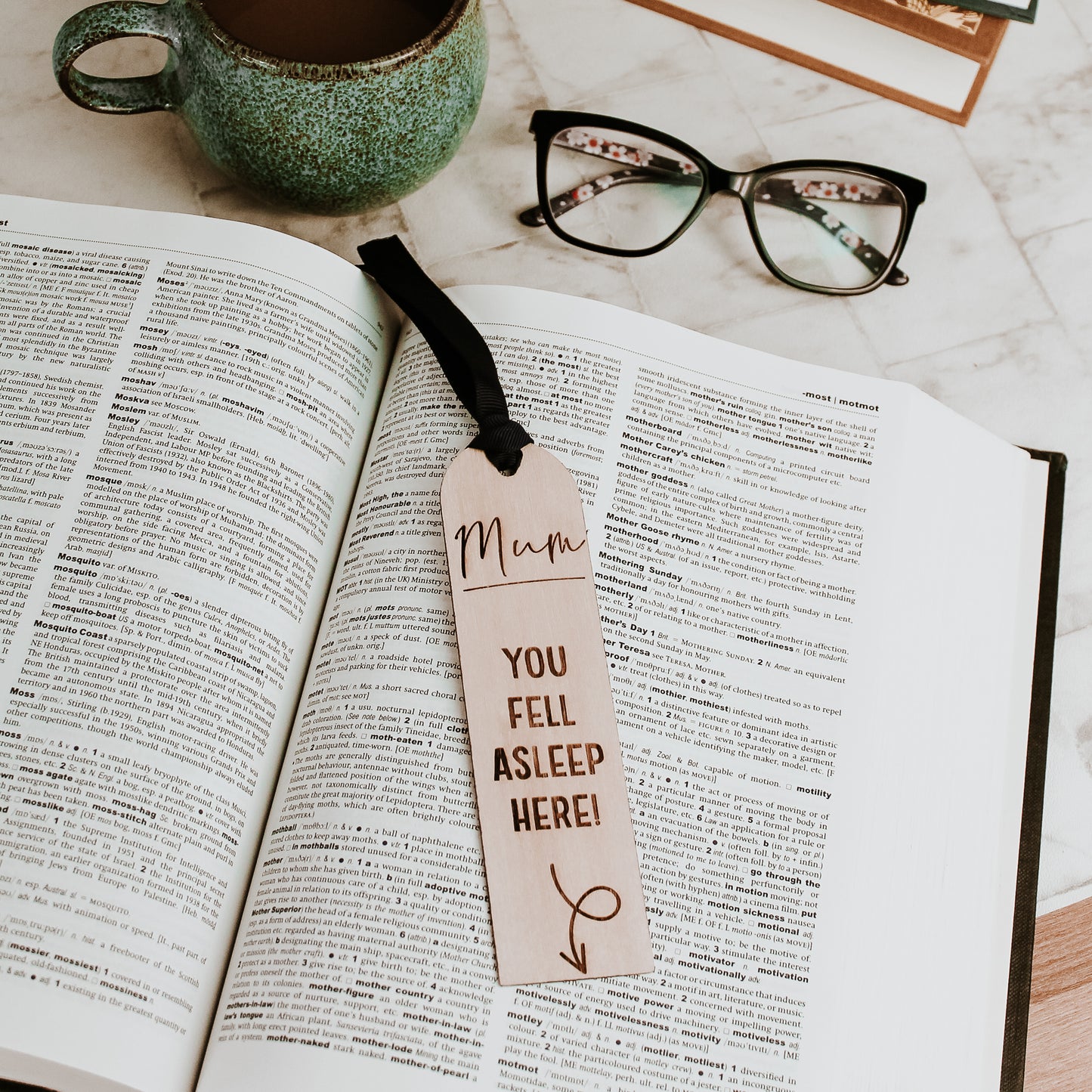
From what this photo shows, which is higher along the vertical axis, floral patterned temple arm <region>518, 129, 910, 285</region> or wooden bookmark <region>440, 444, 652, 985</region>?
floral patterned temple arm <region>518, 129, 910, 285</region>

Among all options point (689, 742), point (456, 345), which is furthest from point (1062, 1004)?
point (456, 345)

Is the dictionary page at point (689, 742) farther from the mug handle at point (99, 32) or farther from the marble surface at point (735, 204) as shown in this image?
the mug handle at point (99, 32)

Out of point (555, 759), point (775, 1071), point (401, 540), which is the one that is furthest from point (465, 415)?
point (775, 1071)

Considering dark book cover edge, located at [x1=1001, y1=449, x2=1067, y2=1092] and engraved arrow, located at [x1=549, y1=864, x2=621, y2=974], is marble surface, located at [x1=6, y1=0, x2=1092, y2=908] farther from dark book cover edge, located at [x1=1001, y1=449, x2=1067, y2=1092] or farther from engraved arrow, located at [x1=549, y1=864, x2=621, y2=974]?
engraved arrow, located at [x1=549, y1=864, x2=621, y2=974]

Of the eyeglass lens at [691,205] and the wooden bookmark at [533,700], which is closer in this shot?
the wooden bookmark at [533,700]

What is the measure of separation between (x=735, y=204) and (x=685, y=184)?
32 mm

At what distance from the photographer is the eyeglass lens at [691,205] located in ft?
1.97

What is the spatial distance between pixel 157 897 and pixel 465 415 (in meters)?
0.25

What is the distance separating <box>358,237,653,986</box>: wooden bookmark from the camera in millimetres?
422

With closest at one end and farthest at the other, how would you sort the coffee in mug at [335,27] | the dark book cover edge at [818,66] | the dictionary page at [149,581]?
the dictionary page at [149,581] → the coffee in mug at [335,27] → the dark book cover edge at [818,66]

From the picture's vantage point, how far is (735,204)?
2.01 feet

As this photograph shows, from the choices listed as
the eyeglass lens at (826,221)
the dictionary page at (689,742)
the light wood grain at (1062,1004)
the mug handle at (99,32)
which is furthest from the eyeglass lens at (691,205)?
the light wood grain at (1062,1004)

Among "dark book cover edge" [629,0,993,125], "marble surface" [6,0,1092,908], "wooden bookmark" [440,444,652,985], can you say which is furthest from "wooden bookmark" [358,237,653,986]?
"dark book cover edge" [629,0,993,125]

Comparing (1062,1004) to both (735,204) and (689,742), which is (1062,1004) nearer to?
(689,742)
